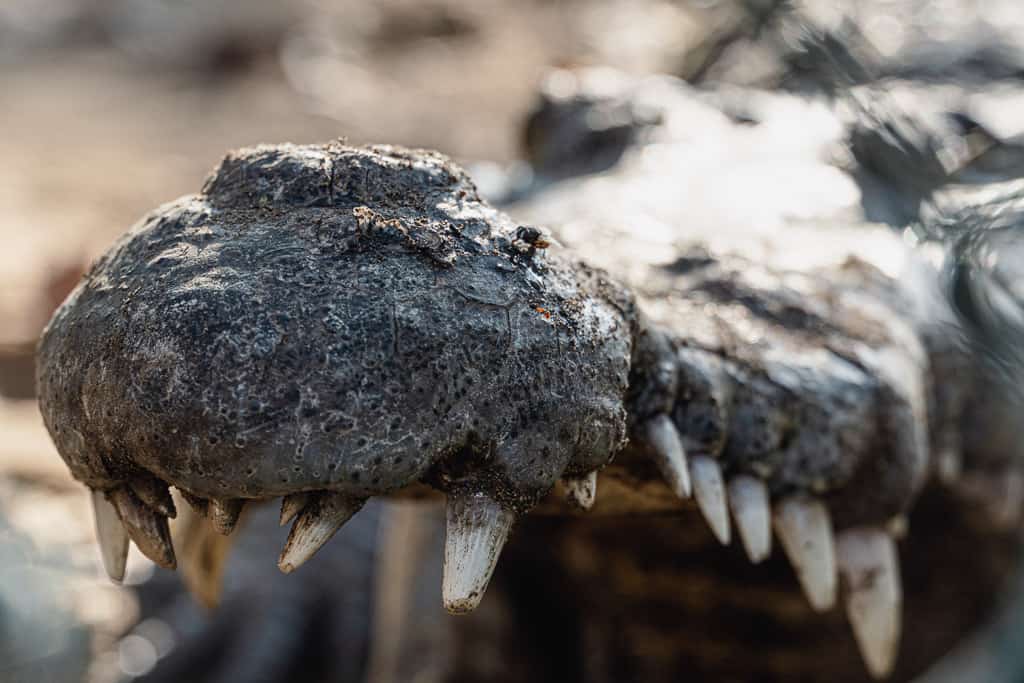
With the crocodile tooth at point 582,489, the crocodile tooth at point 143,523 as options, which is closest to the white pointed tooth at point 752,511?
the crocodile tooth at point 582,489

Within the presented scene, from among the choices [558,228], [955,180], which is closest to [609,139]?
[955,180]

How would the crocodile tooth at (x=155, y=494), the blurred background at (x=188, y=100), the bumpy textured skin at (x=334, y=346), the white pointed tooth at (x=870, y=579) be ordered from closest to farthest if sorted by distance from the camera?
the bumpy textured skin at (x=334, y=346) < the crocodile tooth at (x=155, y=494) < the white pointed tooth at (x=870, y=579) < the blurred background at (x=188, y=100)

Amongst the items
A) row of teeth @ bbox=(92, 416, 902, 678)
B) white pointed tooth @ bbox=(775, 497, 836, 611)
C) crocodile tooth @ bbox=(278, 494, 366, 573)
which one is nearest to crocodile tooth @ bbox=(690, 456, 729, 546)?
row of teeth @ bbox=(92, 416, 902, 678)

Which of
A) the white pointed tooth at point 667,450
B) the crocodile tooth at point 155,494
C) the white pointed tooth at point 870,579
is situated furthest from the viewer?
the white pointed tooth at point 870,579

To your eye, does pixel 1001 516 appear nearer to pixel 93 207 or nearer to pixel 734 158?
pixel 734 158

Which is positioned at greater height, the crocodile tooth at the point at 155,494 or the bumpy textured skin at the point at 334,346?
the bumpy textured skin at the point at 334,346

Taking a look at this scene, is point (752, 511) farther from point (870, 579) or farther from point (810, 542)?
point (870, 579)

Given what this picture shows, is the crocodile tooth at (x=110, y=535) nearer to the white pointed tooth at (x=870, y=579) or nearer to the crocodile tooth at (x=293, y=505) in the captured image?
the crocodile tooth at (x=293, y=505)

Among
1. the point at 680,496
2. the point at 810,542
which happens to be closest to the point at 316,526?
the point at 680,496
